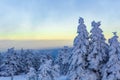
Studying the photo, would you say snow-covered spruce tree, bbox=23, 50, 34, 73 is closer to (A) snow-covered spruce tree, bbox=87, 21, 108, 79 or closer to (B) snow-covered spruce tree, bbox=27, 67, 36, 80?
(B) snow-covered spruce tree, bbox=27, 67, 36, 80

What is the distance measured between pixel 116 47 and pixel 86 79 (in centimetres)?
710

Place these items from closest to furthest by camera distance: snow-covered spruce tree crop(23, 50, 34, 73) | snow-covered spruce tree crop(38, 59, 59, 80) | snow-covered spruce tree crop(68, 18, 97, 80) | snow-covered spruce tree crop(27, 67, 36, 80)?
snow-covered spruce tree crop(68, 18, 97, 80) → snow-covered spruce tree crop(38, 59, 59, 80) → snow-covered spruce tree crop(27, 67, 36, 80) → snow-covered spruce tree crop(23, 50, 34, 73)

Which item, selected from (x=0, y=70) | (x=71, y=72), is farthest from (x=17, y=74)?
(x=71, y=72)

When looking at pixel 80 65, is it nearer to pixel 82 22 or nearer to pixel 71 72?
pixel 71 72

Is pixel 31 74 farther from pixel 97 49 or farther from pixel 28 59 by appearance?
pixel 28 59

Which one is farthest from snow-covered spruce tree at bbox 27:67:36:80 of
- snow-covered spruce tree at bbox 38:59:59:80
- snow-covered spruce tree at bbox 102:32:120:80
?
snow-covered spruce tree at bbox 102:32:120:80

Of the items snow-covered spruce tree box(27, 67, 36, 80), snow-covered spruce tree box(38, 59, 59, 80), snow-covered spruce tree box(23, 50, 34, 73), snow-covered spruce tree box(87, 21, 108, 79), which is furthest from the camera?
snow-covered spruce tree box(23, 50, 34, 73)

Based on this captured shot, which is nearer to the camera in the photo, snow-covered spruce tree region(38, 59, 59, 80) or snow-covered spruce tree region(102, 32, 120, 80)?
snow-covered spruce tree region(102, 32, 120, 80)

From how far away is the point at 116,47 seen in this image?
48.9 meters

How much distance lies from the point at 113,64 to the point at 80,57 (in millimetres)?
5983

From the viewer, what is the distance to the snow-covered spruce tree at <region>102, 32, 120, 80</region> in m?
47.8

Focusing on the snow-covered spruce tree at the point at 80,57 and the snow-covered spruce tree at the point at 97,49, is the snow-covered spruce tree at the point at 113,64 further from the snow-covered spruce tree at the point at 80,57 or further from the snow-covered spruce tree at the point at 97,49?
the snow-covered spruce tree at the point at 80,57

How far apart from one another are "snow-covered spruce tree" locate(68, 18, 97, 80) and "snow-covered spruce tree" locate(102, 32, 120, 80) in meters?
2.69

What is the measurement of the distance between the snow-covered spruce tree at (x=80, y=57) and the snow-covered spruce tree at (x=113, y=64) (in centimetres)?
269
